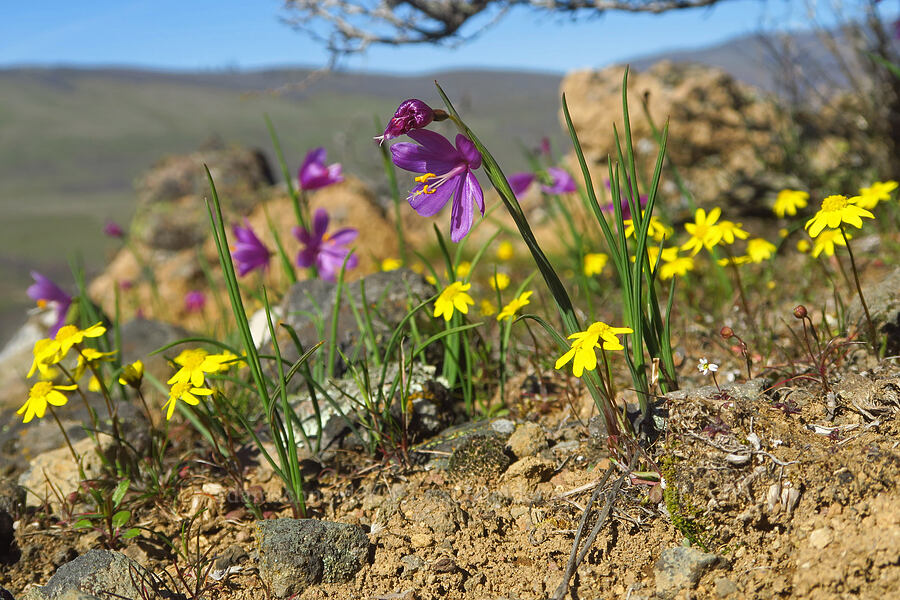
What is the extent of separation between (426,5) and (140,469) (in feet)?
11.1

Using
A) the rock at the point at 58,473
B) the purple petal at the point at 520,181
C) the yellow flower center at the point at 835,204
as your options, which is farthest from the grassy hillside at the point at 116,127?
the yellow flower center at the point at 835,204

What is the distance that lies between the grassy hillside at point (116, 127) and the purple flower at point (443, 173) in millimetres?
54533

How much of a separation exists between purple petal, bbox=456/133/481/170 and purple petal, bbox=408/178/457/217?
75mm

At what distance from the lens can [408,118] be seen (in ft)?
4.41

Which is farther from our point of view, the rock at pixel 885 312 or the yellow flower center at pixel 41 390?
the rock at pixel 885 312

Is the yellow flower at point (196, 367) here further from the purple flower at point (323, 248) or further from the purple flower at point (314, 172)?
the purple flower at point (314, 172)

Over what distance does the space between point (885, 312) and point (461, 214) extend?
1395mm

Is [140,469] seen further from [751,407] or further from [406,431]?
[751,407]

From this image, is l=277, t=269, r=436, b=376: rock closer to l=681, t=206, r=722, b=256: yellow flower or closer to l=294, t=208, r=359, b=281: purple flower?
l=294, t=208, r=359, b=281: purple flower

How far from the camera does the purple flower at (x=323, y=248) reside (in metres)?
3.07

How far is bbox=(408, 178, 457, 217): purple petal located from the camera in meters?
1.51

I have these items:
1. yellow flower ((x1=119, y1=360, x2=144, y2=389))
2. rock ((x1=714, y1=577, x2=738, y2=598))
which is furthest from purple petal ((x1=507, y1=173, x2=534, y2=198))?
rock ((x1=714, y1=577, x2=738, y2=598))

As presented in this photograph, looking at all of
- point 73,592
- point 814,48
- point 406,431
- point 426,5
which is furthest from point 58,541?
point 814,48

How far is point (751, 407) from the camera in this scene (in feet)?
5.11
